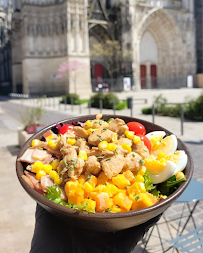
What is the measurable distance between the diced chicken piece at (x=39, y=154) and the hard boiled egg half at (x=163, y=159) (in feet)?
2.24

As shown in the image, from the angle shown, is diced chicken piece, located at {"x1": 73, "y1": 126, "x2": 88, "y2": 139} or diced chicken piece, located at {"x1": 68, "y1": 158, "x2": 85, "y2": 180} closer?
diced chicken piece, located at {"x1": 68, "y1": 158, "x2": 85, "y2": 180}

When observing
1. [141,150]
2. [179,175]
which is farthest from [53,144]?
[179,175]

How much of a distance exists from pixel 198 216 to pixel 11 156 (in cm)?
495

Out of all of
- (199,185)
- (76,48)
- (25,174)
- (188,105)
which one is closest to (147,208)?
(25,174)

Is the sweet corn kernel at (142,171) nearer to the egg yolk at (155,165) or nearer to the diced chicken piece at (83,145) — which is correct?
the egg yolk at (155,165)

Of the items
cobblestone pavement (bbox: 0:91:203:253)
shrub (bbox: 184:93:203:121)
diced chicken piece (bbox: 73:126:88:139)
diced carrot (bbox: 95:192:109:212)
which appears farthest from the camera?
shrub (bbox: 184:93:203:121)

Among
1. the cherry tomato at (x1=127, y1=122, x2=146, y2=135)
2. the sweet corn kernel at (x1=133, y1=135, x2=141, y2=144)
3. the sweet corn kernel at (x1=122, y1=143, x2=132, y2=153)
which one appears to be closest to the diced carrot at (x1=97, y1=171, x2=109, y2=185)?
the sweet corn kernel at (x1=122, y1=143, x2=132, y2=153)

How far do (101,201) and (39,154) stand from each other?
0.61 m

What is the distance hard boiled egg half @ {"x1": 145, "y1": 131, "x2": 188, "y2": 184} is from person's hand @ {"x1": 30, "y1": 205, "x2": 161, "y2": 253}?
0.94 ft

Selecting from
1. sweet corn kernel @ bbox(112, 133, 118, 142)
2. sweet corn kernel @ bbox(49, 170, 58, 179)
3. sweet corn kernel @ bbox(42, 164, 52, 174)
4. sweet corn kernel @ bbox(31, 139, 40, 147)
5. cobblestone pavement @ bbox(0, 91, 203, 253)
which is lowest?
cobblestone pavement @ bbox(0, 91, 203, 253)

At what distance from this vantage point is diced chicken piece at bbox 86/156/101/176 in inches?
63.5

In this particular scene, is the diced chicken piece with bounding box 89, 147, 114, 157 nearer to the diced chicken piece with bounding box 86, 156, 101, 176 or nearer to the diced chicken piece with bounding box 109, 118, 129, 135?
the diced chicken piece with bounding box 86, 156, 101, 176

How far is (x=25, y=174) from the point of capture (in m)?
1.77

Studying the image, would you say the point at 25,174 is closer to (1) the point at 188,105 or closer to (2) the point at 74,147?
(2) the point at 74,147
